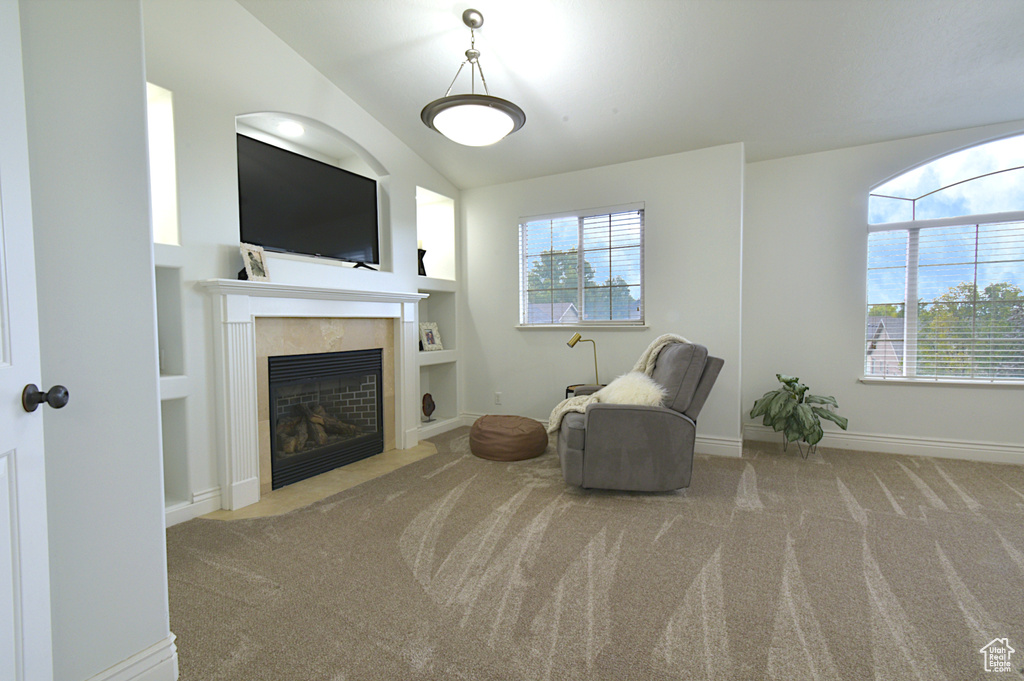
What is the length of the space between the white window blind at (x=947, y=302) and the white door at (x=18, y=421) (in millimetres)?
4927

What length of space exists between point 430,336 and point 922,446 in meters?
4.28

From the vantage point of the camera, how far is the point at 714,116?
134 inches

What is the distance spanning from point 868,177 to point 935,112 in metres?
0.58

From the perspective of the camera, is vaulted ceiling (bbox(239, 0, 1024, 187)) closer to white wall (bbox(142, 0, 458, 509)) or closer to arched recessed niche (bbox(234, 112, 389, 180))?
white wall (bbox(142, 0, 458, 509))

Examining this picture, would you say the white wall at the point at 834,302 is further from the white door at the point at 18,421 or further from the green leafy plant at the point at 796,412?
the white door at the point at 18,421

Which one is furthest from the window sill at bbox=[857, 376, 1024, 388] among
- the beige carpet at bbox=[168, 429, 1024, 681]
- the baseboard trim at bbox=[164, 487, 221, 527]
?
the baseboard trim at bbox=[164, 487, 221, 527]

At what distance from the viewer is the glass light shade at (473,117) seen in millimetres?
2420

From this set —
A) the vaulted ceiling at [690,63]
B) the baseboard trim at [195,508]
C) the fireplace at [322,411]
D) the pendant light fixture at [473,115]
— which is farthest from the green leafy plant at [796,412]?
the baseboard trim at [195,508]

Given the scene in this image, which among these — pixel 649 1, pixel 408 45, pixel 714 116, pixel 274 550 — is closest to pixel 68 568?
pixel 274 550

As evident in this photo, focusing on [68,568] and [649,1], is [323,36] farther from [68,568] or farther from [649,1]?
[68,568]

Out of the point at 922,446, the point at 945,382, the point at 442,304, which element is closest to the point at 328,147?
the point at 442,304

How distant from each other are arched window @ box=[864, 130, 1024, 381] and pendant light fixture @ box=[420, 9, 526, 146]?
126 inches

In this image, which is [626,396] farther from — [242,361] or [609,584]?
[242,361]

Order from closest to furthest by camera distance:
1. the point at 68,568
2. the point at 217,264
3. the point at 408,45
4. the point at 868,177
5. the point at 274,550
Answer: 1. the point at 68,568
2. the point at 274,550
3. the point at 217,264
4. the point at 408,45
5. the point at 868,177
